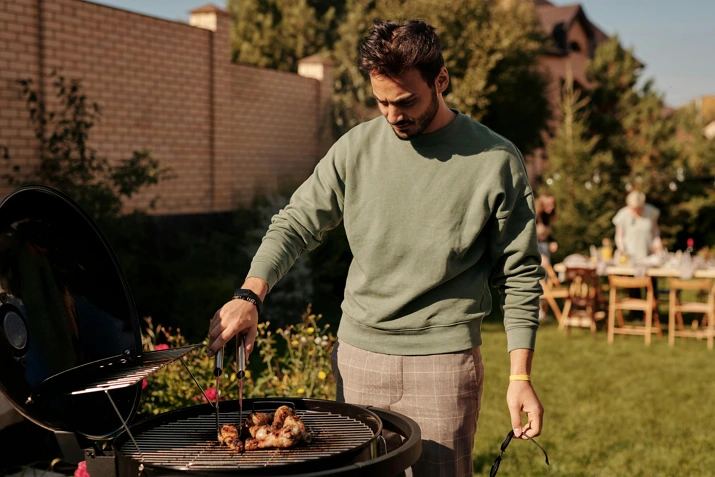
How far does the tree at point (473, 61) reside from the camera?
1700 cm

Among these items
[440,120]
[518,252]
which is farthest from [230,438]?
[440,120]

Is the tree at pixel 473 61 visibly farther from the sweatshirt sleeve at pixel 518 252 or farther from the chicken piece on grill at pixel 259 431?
the chicken piece on grill at pixel 259 431

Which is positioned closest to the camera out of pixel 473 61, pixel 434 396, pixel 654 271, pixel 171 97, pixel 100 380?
pixel 100 380

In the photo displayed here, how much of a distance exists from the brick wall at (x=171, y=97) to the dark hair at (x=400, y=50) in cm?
727

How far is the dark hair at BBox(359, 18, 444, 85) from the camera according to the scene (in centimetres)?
231

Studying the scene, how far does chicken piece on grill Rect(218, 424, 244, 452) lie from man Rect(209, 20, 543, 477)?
41cm

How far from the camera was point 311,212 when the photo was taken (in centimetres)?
271

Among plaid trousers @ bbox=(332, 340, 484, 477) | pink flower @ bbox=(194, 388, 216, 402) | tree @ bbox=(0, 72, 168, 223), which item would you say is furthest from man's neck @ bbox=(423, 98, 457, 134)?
tree @ bbox=(0, 72, 168, 223)

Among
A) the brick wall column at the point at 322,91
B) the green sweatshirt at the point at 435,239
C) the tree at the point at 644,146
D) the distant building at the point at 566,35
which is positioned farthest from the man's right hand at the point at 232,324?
the distant building at the point at 566,35

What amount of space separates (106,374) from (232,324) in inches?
14.2

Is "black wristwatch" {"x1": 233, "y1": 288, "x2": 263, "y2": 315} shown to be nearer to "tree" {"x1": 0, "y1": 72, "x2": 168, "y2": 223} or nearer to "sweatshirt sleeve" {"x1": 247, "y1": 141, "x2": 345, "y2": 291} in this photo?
"sweatshirt sleeve" {"x1": 247, "y1": 141, "x2": 345, "y2": 291}

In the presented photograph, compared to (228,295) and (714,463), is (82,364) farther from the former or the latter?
(228,295)

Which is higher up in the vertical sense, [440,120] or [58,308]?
[440,120]

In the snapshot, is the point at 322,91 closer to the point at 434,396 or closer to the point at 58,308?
the point at 434,396
